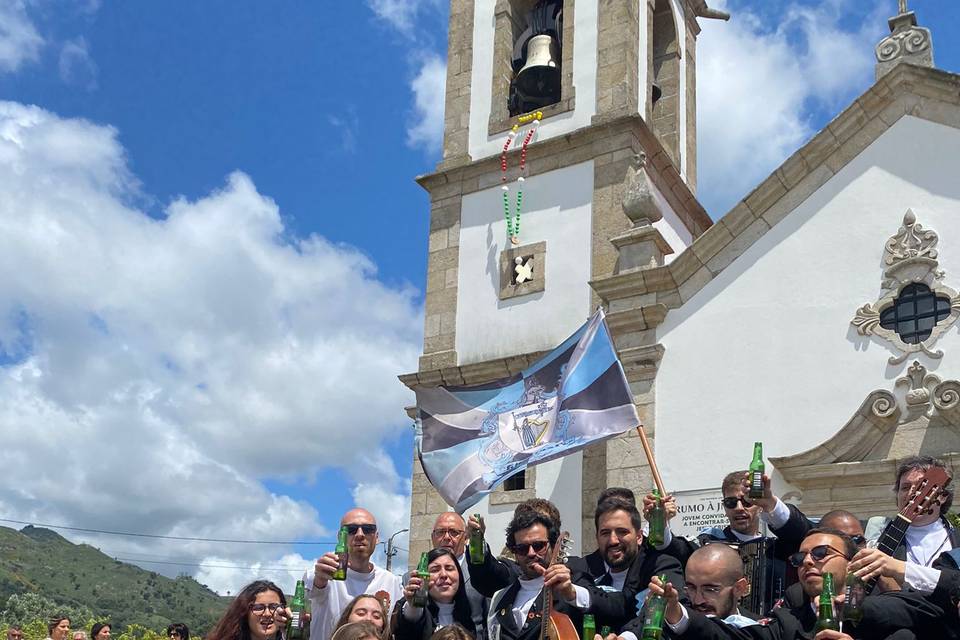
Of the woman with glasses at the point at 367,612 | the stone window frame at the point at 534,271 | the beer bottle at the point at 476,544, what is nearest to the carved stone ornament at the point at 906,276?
the stone window frame at the point at 534,271

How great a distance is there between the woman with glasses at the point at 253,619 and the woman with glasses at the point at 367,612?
0.38 metres

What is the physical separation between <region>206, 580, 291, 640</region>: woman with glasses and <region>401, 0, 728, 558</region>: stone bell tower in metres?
6.54

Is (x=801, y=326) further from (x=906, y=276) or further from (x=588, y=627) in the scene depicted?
(x=588, y=627)

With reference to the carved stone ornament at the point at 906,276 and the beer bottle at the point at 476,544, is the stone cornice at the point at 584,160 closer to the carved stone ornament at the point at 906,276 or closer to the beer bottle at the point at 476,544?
the carved stone ornament at the point at 906,276

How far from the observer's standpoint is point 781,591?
5328mm

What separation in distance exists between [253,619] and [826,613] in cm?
251

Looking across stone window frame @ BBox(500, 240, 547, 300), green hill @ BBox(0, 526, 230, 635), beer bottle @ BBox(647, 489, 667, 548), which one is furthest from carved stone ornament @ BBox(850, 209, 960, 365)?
green hill @ BBox(0, 526, 230, 635)

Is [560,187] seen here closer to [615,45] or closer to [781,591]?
[615,45]

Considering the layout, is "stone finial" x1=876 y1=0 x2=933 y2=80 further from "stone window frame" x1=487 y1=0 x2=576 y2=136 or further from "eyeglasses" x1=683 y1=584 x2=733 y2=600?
"eyeglasses" x1=683 y1=584 x2=733 y2=600

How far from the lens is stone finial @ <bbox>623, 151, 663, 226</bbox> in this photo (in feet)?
39.4

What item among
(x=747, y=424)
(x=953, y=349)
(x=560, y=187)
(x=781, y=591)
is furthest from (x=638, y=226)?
(x=781, y=591)

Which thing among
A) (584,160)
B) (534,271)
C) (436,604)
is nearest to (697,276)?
(534,271)

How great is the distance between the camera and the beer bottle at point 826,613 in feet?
12.9

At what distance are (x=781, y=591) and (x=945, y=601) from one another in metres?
1.38
